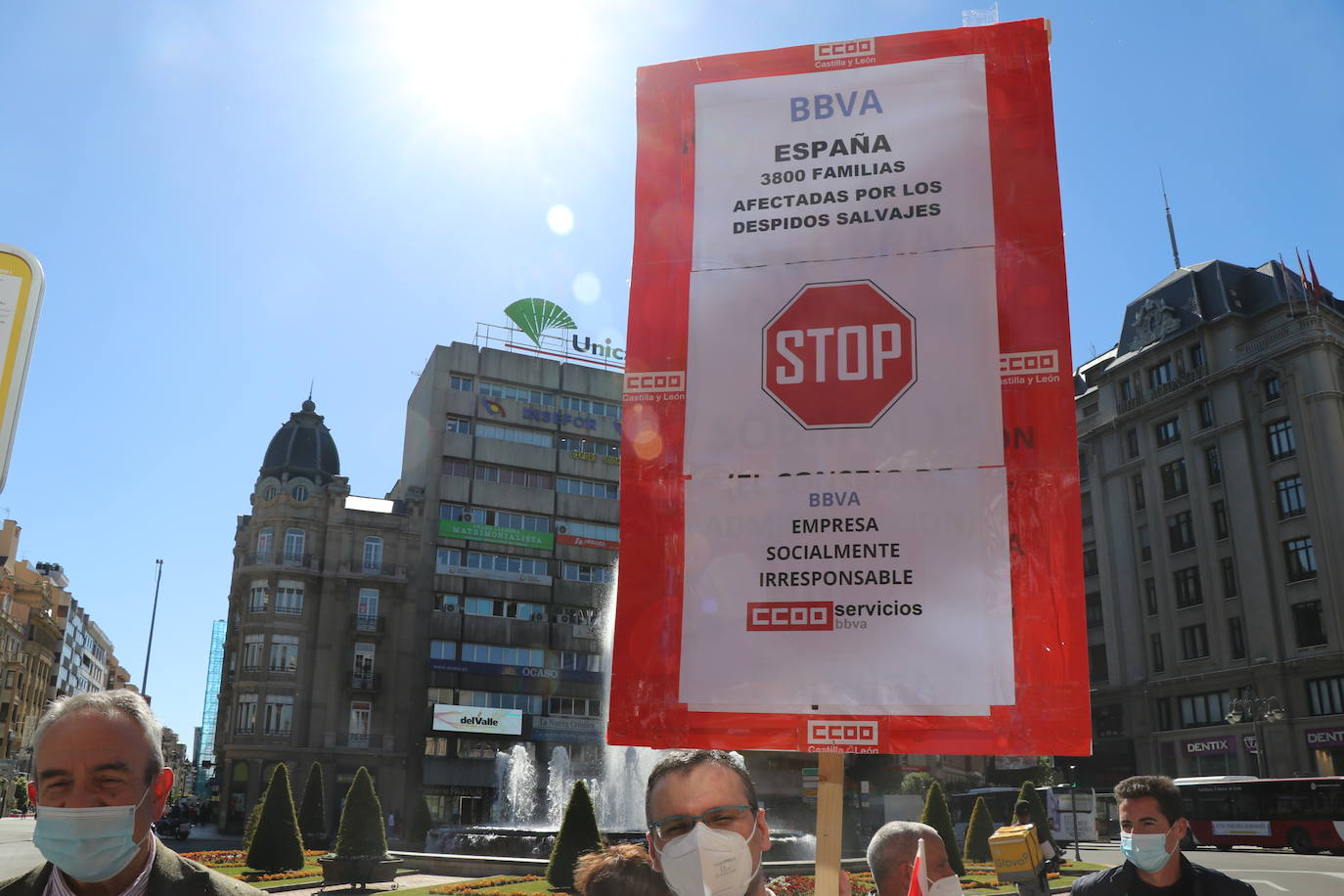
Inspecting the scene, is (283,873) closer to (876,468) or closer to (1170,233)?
(876,468)

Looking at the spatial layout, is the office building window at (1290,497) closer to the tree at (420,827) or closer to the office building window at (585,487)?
the office building window at (585,487)

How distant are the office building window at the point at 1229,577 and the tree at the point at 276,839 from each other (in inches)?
1798

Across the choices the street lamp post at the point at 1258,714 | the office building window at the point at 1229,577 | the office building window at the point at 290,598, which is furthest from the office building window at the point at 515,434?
the street lamp post at the point at 1258,714

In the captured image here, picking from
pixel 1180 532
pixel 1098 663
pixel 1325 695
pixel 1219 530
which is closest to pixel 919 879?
pixel 1325 695

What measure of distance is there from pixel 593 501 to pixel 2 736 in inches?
2265

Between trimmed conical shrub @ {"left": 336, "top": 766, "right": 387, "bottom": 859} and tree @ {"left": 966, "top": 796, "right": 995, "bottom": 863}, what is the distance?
16.4 m

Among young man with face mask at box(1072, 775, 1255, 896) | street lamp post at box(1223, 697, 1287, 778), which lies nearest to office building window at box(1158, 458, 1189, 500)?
street lamp post at box(1223, 697, 1287, 778)

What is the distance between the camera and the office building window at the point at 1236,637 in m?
50.4

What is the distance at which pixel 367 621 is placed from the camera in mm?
56500

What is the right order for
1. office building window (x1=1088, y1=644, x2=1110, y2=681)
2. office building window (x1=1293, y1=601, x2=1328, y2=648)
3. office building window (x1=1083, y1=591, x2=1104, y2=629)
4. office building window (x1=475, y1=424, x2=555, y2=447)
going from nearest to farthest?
office building window (x1=1293, y1=601, x2=1328, y2=648) → office building window (x1=1088, y1=644, x2=1110, y2=681) → office building window (x1=1083, y1=591, x2=1104, y2=629) → office building window (x1=475, y1=424, x2=555, y2=447)

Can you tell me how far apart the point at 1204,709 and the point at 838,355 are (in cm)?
5636

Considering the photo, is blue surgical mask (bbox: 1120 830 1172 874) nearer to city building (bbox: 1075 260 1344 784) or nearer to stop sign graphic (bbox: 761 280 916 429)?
stop sign graphic (bbox: 761 280 916 429)

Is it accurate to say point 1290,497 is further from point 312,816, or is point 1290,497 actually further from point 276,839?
point 276,839

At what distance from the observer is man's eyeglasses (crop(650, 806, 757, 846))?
3.23 meters
